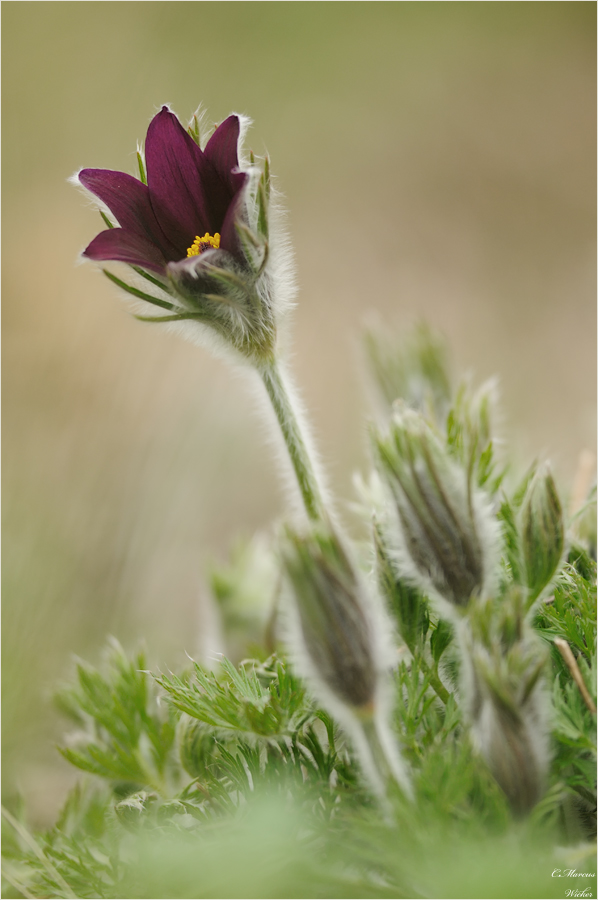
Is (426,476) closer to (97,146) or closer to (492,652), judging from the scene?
(492,652)

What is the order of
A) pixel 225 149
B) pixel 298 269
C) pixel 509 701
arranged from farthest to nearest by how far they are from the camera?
pixel 298 269
pixel 225 149
pixel 509 701

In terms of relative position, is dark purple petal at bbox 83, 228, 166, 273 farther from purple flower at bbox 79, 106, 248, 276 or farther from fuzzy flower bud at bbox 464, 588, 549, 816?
fuzzy flower bud at bbox 464, 588, 549, 816

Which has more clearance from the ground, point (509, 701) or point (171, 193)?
point (171, 193)

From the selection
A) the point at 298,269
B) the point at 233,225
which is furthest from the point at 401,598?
the point at 298,269

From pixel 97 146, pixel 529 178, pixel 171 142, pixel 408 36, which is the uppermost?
pixel 408 36

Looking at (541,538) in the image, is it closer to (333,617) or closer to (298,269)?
(333,617)

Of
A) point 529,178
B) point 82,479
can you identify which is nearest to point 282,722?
point 82,479
